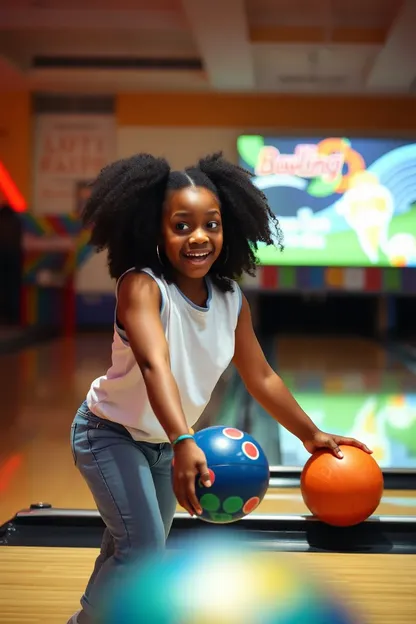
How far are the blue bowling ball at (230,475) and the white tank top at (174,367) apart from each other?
102mm

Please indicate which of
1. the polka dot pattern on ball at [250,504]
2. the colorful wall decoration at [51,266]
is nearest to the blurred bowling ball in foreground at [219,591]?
the polka dot pattern on ball at [250,504]

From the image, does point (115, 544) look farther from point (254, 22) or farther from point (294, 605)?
point (254, 22)

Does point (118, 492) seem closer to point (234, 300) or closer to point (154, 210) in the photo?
point (234, 300)

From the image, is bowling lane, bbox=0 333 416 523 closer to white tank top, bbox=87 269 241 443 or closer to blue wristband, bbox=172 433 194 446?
white tank top, bbox=87 269 241 443

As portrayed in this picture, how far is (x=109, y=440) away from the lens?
1786 millimetres

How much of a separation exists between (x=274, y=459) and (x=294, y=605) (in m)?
1.78

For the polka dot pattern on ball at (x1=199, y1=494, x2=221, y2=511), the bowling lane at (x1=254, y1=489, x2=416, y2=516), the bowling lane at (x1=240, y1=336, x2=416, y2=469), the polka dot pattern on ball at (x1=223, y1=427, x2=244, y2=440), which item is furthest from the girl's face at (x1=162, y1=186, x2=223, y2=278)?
the bowling lane at (x1=240, y1=336, x2=416, y2=469)

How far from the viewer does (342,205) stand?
33.4ft

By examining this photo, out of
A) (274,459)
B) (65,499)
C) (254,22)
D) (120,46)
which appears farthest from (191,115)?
(65,499)

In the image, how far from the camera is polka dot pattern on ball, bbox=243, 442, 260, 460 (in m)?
1.88

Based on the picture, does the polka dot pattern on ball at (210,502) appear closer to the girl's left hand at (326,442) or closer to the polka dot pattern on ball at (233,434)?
the polka dot pattern on ball at (233,434)

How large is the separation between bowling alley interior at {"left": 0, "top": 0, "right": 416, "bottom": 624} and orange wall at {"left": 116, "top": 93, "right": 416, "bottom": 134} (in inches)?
1.2

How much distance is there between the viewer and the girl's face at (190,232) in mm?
1823

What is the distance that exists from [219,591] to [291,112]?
30.6 ft
